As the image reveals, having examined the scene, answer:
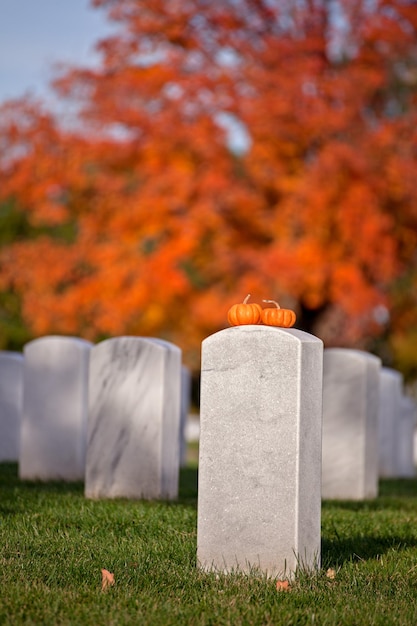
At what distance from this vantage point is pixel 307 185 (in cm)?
1689

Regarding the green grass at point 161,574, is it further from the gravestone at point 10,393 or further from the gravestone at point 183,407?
the gravestone at point 183,407

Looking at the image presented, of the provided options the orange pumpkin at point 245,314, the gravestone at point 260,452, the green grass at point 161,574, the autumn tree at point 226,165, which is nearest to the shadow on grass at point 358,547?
the green grass at point 161,574

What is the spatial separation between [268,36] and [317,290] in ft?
15.0

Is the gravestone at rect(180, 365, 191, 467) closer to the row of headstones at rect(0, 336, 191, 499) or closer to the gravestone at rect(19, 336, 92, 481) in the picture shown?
the gravestone at rect(19, 336, 92, 481)

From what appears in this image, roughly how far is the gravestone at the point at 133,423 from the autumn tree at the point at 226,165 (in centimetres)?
856

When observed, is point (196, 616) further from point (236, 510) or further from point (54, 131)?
point (54, 131)

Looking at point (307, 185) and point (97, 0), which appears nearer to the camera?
point (307, 185)

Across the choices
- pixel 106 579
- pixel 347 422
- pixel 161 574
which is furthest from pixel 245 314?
pixel 347 422

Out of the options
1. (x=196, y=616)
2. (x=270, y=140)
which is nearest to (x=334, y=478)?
(x=196, y=616)

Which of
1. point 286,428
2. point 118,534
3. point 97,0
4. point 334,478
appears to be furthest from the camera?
point 97,0

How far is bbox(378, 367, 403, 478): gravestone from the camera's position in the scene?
42.4 feet

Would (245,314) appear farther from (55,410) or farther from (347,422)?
(347,422)

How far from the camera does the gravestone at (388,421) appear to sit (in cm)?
1294

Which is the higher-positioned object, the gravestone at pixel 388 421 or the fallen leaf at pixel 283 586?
the gravestone at pixel 388 421
